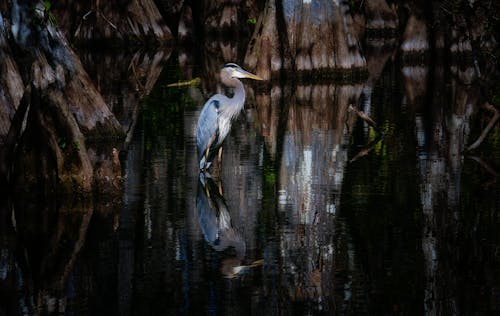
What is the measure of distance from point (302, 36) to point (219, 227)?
1286cm

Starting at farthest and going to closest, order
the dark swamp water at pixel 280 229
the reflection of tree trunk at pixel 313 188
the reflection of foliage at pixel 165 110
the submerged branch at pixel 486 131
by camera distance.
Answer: the reflection of foliage at pixel 165 110 → the submerged branch at pixel 486 131 → the reflection of tree trunk at pixel 313 188 → the dark swamp water at pixel 280 229

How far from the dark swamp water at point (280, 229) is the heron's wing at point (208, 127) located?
1.18 feet

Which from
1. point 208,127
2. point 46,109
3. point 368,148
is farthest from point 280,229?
point 368,148

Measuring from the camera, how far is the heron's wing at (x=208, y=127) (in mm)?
12250

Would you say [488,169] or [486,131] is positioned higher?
[486,131]

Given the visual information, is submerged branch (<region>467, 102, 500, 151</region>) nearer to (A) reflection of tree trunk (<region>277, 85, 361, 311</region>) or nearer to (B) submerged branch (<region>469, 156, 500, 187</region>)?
(B) submerged branch (<region>469, 156, 500, 187</region>)

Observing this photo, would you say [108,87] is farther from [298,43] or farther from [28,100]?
[28,100]

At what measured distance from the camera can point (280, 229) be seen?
31.0 feet

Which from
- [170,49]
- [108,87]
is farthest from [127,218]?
[170,49]

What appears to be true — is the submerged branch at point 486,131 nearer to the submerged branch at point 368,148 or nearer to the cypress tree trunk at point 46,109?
the submerged branch at point 368,148

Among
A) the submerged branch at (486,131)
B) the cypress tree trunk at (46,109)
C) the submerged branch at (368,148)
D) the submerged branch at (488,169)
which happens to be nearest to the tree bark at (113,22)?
the cypress tree trunk at (46,109)

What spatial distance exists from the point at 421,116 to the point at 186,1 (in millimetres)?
19237

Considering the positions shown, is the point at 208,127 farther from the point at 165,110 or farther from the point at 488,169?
the point at 165,110

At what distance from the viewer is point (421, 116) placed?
55.4 ft
